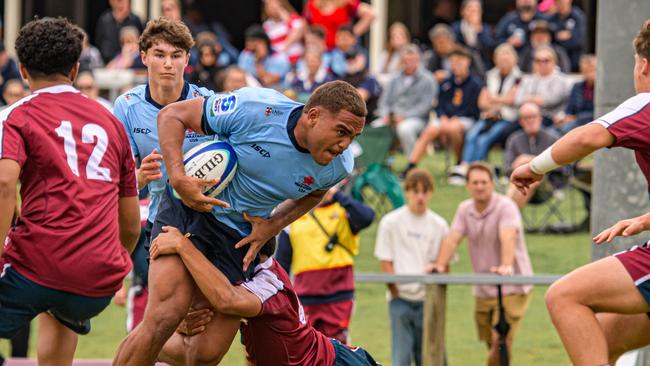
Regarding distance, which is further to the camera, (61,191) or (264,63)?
(264,63)

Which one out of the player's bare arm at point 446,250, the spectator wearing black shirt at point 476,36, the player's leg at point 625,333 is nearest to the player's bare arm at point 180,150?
the player's leg at point 625,333

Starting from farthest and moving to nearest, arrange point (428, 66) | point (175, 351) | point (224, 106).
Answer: point (428, 66) < point (175, 351) < point (224, 106)

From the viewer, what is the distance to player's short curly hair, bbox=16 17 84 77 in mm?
6113

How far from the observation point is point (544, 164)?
6219 mm

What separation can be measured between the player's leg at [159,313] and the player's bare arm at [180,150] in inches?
14.5

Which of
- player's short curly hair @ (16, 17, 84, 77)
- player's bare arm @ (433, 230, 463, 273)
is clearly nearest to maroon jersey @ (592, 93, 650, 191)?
player's short curly hair @ (16, 17, 84, 77)

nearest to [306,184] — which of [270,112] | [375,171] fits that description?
[270,112]

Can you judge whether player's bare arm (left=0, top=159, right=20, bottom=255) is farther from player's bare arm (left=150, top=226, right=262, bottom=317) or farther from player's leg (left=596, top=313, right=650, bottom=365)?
player's leg (left=596, top=313, right=650, bottom=365)

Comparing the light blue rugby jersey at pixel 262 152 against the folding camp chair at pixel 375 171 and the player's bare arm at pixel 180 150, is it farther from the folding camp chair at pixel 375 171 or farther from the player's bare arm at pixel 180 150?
the folding camp chair at pixel 375 171

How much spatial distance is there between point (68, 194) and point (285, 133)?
1210 mm

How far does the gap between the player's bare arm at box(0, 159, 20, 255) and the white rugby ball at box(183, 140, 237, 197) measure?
1019 millimetres

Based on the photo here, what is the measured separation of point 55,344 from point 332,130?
1.91 m

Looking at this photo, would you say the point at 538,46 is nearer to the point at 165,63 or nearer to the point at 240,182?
the point at 165,63

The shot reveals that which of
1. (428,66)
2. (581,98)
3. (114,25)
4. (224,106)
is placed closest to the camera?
(224,106)
